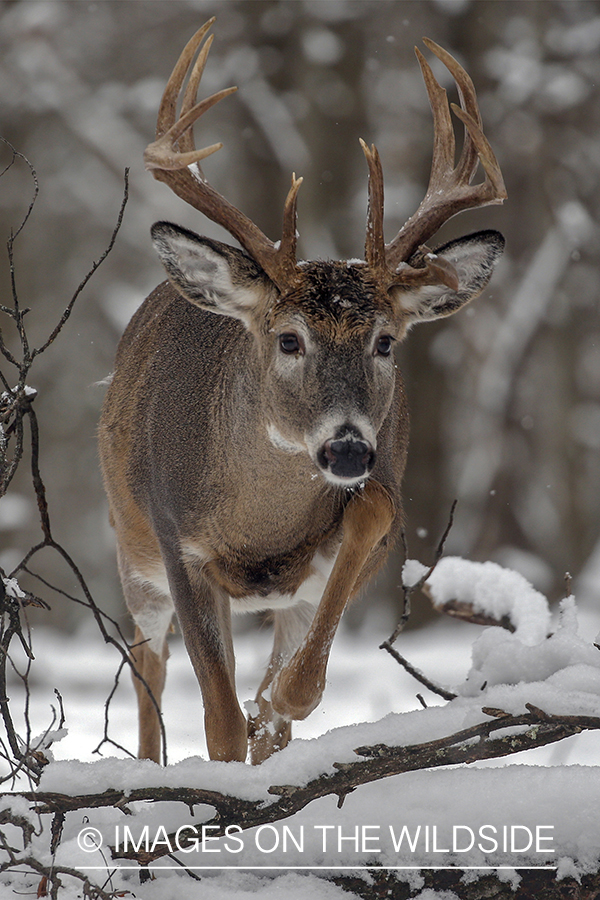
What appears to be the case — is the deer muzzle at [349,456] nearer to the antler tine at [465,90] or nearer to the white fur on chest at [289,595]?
the white fur on chest at [289,595]

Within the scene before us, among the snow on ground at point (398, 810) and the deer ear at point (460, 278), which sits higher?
the deer ear at point (460, 278)

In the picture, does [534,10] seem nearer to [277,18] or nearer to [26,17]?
[277,18]

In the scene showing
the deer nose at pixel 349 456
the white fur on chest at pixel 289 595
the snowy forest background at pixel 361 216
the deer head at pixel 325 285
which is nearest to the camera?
the deer nose at pixel 349 456

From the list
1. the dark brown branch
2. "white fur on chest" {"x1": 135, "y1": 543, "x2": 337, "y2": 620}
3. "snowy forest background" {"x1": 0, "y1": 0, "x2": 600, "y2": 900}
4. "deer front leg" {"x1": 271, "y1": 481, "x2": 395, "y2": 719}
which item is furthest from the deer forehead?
"snowy forest background" {"x1": 0, "y1": 0, "x2": 600, "y2": 900}

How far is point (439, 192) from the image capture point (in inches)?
151

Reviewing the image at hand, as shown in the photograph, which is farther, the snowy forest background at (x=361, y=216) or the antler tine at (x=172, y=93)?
the snowy forest background at (x=361, y=216)

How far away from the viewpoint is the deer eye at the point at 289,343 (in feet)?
11.1

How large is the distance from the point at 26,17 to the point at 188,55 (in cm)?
710

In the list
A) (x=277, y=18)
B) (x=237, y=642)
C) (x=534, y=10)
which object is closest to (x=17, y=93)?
(x=277, y=18)

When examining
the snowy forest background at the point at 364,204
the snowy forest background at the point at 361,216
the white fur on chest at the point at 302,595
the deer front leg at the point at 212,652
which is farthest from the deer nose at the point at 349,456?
the snowy forest background at the point at 364,204

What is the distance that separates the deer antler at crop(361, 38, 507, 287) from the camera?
3.44m

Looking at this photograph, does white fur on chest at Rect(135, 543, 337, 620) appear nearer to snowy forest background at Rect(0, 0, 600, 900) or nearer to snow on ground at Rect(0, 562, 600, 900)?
snow on ground at Rect(0, 562, 600, 900)

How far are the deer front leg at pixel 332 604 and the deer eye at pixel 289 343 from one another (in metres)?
0.55

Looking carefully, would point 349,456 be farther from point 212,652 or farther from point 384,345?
point 212,652
